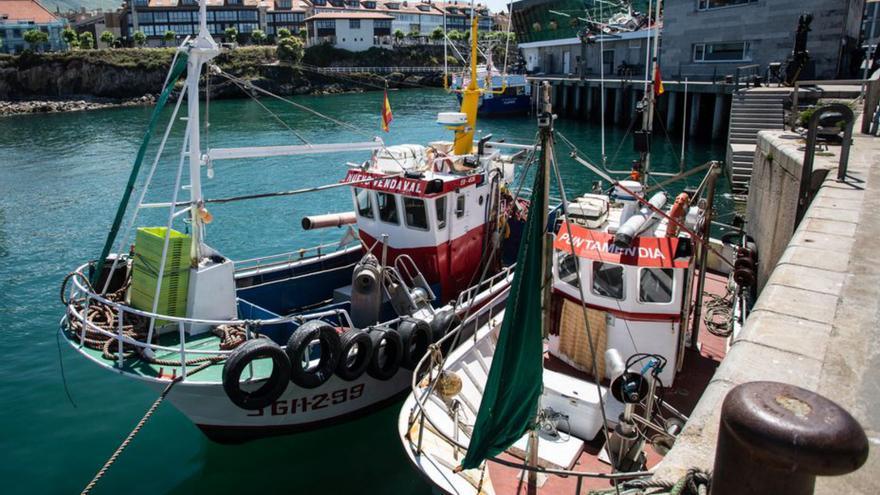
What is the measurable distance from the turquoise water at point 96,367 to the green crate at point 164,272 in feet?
9.45

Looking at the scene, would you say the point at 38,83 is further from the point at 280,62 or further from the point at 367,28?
the point at 367,28

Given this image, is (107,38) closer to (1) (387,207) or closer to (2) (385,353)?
(1) (387,207)

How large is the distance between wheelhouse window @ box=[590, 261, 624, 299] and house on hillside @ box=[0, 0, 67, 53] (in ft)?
397

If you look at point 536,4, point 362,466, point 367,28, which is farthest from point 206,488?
point 367,28

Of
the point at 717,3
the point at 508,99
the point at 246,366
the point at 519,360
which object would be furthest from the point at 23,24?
the point at 519,360

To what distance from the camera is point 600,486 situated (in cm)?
762

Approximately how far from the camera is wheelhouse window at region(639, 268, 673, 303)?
9.19 m

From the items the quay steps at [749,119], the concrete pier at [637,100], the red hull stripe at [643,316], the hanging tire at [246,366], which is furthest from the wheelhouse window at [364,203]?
the concrete pier at [637,100]

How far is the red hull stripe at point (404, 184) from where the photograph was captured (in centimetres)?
1278

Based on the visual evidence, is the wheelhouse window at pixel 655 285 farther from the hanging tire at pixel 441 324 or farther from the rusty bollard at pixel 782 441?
the rusty bollard at pixel 782 441

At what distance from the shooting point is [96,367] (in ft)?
48.4

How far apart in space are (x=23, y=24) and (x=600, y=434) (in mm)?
130372

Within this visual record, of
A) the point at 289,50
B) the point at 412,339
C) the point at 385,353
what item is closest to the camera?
the point at 385,353

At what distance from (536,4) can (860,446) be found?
75298mm
